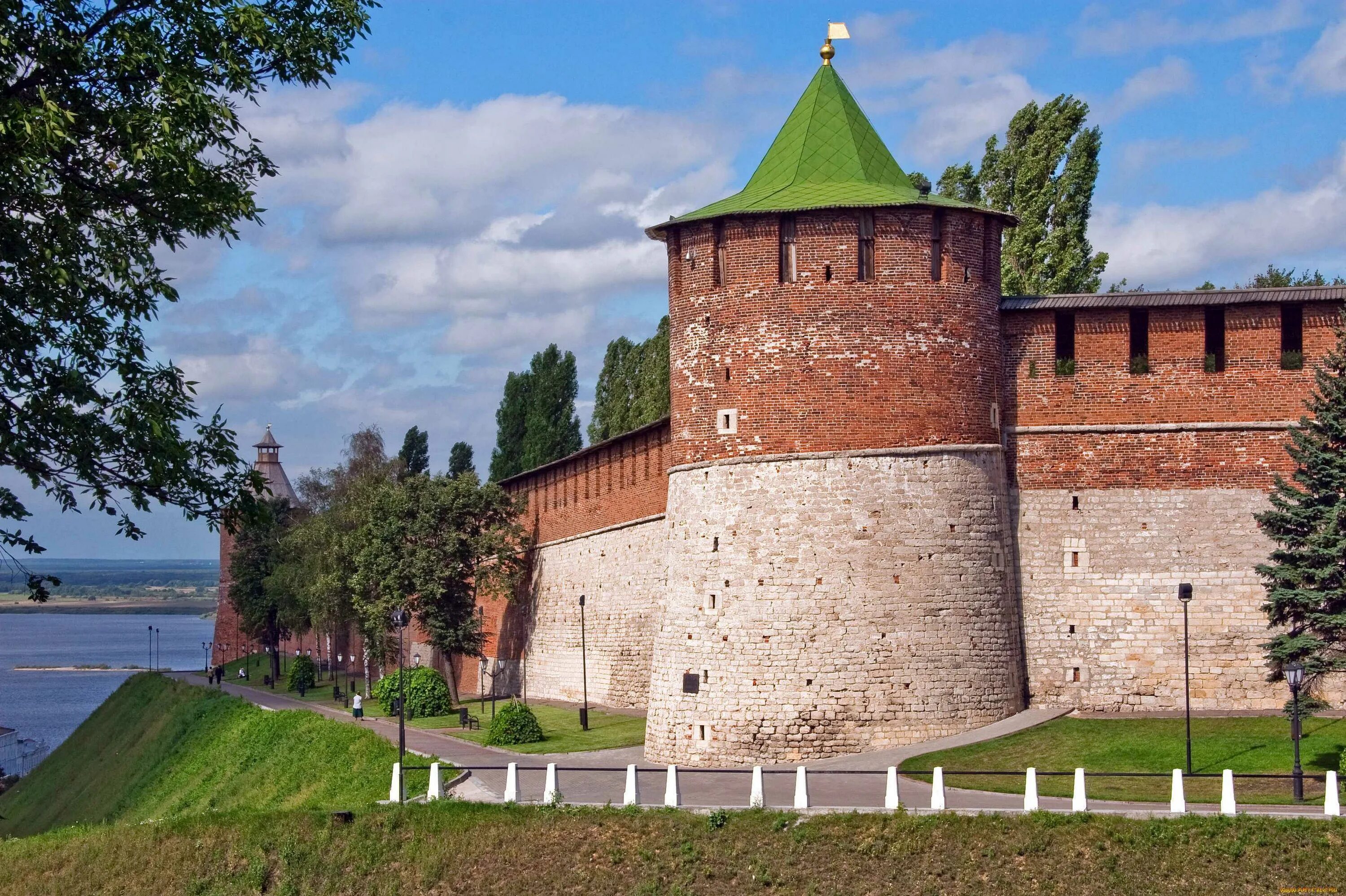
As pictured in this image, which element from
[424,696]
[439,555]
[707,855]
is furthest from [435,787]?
[439,555]

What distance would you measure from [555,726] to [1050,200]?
18.6m

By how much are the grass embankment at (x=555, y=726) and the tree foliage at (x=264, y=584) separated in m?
11.6

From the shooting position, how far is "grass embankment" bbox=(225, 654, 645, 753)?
3105cm

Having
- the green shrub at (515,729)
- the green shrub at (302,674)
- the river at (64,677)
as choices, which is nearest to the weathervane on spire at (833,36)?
the green shrub at (515,729)

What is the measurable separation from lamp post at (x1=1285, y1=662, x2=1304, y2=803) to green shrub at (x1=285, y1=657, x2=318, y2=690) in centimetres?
4128

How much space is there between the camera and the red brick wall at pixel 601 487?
115 feet

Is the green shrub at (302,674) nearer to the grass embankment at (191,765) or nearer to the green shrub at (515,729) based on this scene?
the grass embankment at (191,765)

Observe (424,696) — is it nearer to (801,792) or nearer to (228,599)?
(801,792)

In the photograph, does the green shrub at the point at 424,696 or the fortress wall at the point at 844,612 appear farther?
the green shrub at the point at 424,696

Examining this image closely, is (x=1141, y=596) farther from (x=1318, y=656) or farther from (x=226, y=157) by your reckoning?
(x=226, y=157)

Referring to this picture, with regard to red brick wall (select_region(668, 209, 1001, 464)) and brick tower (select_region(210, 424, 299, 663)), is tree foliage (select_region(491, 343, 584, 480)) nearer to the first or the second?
brick tower (select_region(210, 424, 299, 663))

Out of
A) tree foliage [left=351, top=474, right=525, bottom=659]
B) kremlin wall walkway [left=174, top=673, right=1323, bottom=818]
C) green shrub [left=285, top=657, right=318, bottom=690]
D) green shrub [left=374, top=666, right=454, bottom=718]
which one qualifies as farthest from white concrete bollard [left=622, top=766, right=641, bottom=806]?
green shrub [left=285, top=657, right=318, bottom=690]

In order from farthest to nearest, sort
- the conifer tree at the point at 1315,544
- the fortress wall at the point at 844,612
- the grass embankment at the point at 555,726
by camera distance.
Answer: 1. the grass embankment at the point at 555,726
2. the fortress wall at the point at 844,612
3. the conifer tree at the point at 1315,544

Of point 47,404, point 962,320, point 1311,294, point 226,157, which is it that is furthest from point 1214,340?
point 47,404
